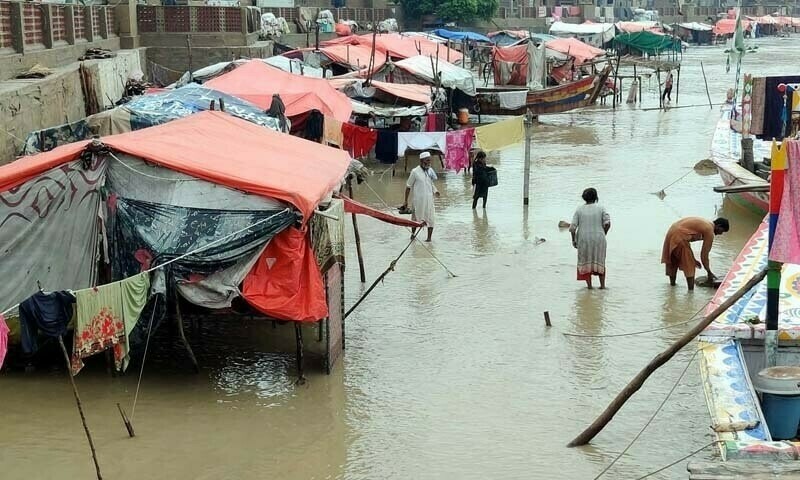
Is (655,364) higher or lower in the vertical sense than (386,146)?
higher

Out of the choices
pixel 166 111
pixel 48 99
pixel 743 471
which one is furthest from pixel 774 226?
pixel 48 99

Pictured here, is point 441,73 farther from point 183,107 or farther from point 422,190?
point 183,107

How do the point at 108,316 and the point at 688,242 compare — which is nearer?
Answer: the point at 108,316

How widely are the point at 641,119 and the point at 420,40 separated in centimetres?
906

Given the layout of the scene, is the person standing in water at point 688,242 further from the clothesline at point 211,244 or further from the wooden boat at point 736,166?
the clothesline at point 211,244

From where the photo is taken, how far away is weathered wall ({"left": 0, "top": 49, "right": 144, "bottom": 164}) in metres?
13.5

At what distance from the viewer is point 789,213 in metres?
6.87

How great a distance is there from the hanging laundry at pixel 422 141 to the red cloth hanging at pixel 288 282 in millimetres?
10093

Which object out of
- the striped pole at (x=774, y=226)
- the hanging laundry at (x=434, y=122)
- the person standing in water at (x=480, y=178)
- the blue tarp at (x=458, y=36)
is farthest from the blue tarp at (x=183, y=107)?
the blue tarp at (x=458, y=36)

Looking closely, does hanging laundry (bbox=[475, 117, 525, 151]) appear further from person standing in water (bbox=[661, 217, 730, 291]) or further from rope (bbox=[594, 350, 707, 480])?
rope (bbox=[594, 350, 707, 480])

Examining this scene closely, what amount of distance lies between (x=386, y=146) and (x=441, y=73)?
8.30 m

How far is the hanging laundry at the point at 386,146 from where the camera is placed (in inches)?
755

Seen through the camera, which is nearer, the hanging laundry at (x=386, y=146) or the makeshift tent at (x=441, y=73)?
the hanging laundry at (x=386, y=146)

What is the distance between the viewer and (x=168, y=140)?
32.8 feet
